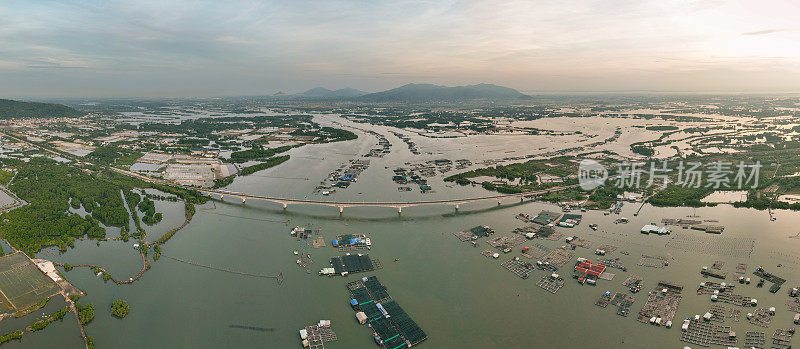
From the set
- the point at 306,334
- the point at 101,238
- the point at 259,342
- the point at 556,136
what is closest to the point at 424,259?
the point at 306,334

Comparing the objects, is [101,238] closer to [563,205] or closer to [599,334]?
[599,334]

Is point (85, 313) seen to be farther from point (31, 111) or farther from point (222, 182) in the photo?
point (31, 111)

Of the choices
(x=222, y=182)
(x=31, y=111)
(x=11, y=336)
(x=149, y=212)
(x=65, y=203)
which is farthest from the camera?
(x=31, y=111)

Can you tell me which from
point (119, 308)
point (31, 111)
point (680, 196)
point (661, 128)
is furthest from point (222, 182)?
point (31, 111)

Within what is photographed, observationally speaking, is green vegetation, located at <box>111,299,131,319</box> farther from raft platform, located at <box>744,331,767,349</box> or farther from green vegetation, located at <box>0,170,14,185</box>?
green vegetation, located at <box>0,170,14,185</box>

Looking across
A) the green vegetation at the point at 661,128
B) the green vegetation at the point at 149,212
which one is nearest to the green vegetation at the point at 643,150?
the green vegetation at the point at 661,128
